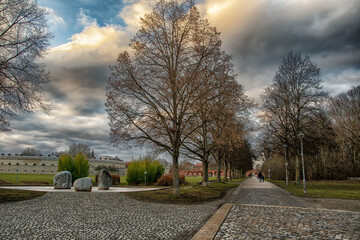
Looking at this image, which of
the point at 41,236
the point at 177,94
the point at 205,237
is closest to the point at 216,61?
the point at 177,94

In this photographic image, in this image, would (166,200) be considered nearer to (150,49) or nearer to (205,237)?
(205,237)

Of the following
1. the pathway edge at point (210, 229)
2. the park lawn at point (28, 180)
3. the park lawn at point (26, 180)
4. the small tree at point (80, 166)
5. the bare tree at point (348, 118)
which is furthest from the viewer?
A: the bare tree at point (348, 118)

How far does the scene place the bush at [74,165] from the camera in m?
26.8

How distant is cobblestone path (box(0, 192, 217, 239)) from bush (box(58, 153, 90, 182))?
50.6ft

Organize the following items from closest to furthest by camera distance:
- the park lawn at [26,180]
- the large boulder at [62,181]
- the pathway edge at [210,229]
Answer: the pathway edge at [210,229]
the large boulder at [62,181]
the park lawn at [26,180]

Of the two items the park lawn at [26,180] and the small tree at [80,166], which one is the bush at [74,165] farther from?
the park lawn at [26,180]

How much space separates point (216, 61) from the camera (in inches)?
629

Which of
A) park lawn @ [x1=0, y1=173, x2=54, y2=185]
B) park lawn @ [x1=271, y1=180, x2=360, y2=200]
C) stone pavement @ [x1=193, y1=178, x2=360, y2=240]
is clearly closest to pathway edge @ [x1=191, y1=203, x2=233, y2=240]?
stone pavement @ [x1=193, y1=178, x2=360, y2=240]

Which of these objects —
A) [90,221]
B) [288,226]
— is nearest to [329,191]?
[288,226]

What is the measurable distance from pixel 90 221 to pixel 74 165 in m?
20.7

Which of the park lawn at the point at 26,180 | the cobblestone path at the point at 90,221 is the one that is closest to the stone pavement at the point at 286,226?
the cobblestone path at the point at 90,221

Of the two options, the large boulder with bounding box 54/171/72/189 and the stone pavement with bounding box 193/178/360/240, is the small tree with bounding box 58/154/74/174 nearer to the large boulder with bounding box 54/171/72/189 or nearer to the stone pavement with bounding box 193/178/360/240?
the large boulder with bounding box 54/171/72/189

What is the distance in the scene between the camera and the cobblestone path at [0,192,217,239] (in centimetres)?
684

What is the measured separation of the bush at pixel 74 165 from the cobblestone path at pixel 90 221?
15420mm
